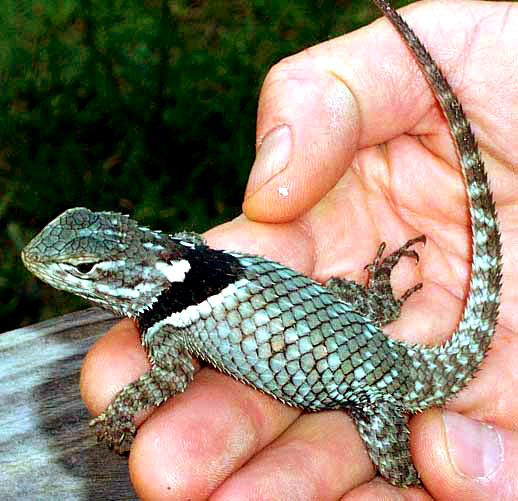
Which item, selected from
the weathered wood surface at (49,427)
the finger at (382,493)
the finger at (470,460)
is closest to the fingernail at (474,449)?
the finger at (470,460)

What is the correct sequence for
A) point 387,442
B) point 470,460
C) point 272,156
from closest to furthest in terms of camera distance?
point 470,460
point 387,442
point 272,156

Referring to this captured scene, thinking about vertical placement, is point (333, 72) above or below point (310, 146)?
above

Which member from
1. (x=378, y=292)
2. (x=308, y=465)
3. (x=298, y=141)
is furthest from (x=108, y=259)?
(x=378, y=292)

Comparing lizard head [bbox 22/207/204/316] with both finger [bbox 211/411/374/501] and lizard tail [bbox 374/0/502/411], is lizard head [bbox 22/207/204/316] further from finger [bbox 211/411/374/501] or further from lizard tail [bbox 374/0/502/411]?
lizard tail [bbox 374/0/502/411]

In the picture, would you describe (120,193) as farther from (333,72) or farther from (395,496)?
(395,496)

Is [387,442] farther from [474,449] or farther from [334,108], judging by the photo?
[334,108]

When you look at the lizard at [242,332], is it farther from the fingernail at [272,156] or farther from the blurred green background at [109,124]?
the blurred green background at [109,124]

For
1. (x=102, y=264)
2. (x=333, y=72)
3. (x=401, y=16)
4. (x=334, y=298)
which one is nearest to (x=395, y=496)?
(x=334, y=298)
